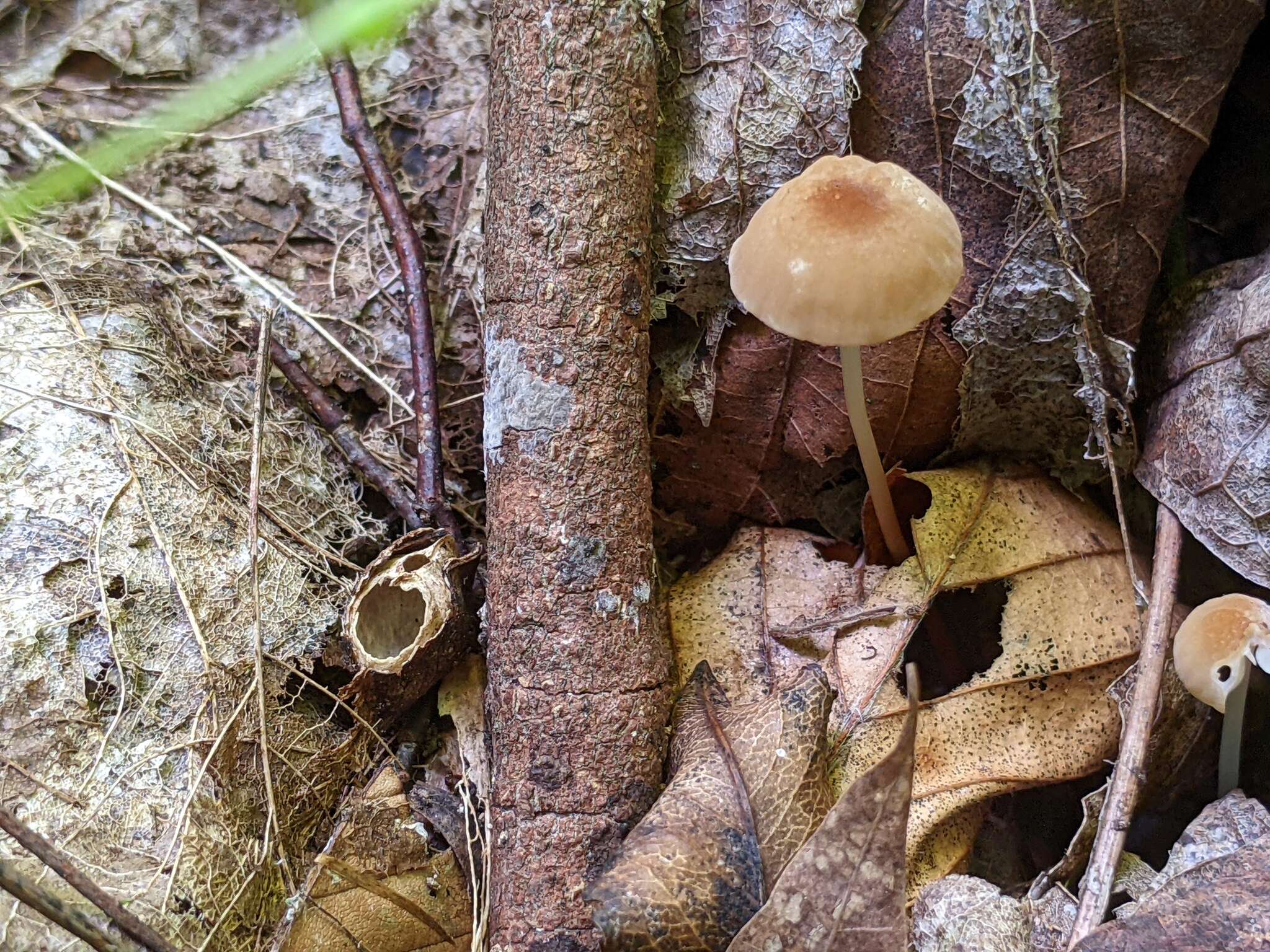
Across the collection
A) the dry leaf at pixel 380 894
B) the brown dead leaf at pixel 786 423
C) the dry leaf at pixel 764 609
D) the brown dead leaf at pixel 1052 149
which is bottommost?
the dry leaf at pixel 380 894

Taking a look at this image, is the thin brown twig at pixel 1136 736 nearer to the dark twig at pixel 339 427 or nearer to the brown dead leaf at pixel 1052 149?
the brown dead leaf at pixel 1052 149

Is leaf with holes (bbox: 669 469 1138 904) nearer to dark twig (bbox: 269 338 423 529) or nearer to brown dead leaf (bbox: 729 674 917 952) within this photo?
brown dead leaf (bbox: 729 674 917 952)

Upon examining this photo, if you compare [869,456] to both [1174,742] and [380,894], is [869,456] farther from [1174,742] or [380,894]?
[380,894]

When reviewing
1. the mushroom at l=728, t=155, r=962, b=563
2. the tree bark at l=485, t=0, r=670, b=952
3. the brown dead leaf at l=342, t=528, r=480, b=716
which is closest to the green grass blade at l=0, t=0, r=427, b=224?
the tree bark at l=485, t=0, r=670, b=952

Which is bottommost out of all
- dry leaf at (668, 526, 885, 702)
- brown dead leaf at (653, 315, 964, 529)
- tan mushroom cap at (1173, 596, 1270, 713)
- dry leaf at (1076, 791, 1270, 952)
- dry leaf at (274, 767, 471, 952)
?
A: dry leaf at (274, 767, 471, 952)

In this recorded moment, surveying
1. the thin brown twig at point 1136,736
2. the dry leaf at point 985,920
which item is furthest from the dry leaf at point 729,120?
the dry leaf at point 985,920
